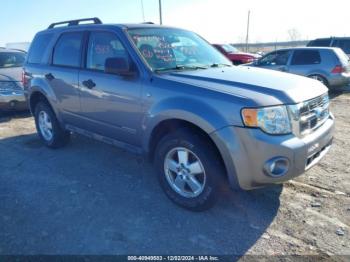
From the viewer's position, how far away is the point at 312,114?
3105mm

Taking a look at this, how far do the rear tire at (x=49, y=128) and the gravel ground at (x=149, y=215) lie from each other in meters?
0.69

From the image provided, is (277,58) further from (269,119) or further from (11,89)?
(269,119)

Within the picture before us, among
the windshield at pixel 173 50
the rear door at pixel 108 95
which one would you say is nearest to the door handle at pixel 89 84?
the rear door at pixel 108 95

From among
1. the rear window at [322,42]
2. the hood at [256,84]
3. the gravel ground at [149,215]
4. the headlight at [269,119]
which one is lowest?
the gravel ground at [149,215]

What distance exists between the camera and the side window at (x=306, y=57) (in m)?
9.88

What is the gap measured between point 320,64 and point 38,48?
801 cm

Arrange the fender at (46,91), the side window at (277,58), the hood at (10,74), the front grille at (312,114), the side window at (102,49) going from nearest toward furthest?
the front grille at (312,114)
the side window at (102,49)
the fender at (46,91)
the hood at (10,74)
the side window at (277,58)

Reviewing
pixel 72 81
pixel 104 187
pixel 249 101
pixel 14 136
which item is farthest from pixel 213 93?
pixel 14 136

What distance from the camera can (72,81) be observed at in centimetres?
448

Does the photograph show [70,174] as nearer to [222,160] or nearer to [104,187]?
[104,187]

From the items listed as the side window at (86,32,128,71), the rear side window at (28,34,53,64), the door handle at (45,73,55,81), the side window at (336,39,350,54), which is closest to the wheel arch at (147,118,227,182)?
the side window at (86,32,128,71)

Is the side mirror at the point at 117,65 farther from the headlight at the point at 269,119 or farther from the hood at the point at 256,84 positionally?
the headlight at the point at 269,119

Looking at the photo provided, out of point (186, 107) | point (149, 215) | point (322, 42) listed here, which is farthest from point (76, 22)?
point (322, 42)

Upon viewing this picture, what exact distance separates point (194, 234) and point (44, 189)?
6.80 ft
